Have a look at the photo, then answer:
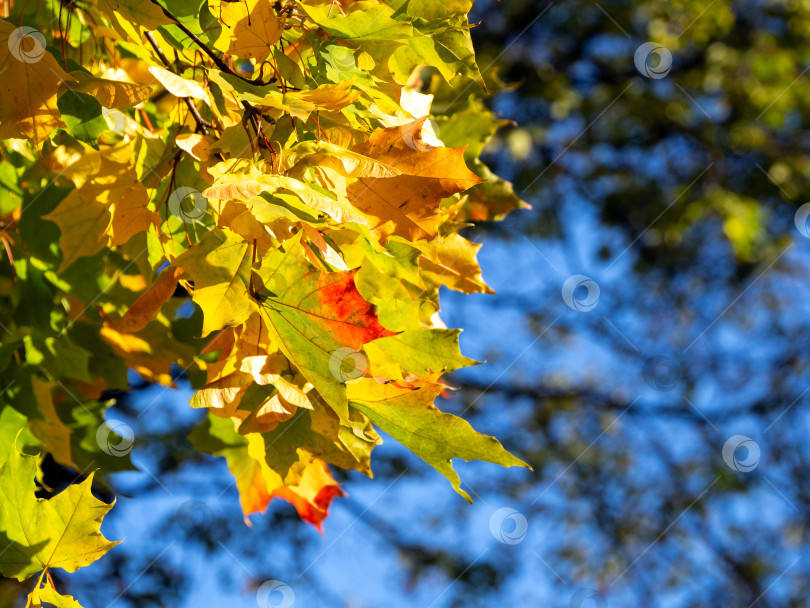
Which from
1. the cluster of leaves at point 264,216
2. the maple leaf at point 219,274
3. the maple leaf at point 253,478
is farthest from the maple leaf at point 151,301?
the maple leaf at point 253,478

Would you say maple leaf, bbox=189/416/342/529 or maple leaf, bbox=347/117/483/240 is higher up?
maple leaf, bbox=347/117/483/240

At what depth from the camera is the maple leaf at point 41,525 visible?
32.3 inches

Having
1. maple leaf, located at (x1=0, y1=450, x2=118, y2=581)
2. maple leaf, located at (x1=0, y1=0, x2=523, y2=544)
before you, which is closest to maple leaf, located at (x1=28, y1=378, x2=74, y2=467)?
maple leaf, located at (x1=0, y1=0, x2=523, y2=544)

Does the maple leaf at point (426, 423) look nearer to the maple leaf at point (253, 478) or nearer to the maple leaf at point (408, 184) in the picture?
the maple leaf at point (408, 184)

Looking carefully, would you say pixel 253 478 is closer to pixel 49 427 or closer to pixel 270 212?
pixel 49 427

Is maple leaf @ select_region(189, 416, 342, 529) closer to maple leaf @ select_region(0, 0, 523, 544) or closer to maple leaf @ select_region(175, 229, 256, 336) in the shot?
maple leaf @ select_region(0, 0, 523, 544)

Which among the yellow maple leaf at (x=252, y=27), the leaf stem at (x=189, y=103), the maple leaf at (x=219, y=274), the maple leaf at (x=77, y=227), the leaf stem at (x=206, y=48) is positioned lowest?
the maple leaf at (x=77, y=227)

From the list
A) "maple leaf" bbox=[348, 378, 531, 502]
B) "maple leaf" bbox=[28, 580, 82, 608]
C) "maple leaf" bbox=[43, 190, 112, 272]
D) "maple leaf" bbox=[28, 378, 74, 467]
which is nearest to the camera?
"maple leaf" bbox=[28, 580, 82, 608]

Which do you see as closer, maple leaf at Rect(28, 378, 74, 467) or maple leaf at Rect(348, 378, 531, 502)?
maple leaf at Rect(348, 378, 531, 502)

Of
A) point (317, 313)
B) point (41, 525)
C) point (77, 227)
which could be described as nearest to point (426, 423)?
point (317, 313)

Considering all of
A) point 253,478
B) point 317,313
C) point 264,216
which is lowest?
point 253,478

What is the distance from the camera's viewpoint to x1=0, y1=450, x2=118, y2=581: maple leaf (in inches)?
32.3

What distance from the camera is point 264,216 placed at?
65 centimetres

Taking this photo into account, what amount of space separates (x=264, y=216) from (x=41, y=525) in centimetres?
47
